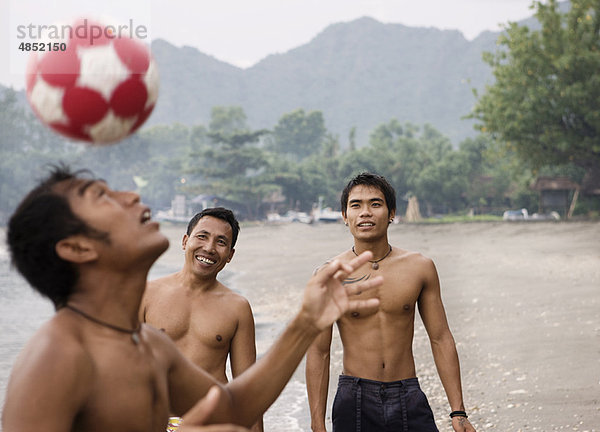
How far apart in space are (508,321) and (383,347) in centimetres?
1192

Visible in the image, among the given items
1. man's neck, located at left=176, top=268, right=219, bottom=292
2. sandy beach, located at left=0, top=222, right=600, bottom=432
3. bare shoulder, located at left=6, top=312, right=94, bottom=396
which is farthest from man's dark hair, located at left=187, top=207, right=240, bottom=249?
sandy beach, located at left=0, top=222, right=600, bottom=432

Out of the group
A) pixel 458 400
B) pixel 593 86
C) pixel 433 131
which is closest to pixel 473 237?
pixel 593 86

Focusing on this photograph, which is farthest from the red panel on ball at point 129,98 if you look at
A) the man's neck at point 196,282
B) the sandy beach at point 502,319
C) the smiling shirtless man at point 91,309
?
the sandy beach at point 502,319

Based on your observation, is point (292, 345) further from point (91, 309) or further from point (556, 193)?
point (556, 193)

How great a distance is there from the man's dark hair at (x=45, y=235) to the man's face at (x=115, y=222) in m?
0.03

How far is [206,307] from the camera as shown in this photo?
4.82 metres

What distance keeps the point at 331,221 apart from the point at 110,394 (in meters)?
64.2

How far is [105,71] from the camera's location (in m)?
2.74

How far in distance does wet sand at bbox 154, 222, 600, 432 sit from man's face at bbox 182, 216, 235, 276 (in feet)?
18.6

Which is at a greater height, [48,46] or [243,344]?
[48,46]

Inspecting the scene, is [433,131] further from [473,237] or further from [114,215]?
[114,215]

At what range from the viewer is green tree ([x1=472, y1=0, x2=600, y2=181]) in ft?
125

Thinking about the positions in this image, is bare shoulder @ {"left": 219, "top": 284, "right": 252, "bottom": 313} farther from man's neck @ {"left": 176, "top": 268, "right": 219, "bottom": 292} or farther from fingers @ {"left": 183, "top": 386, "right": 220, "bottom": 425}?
fingers @ {"left": 183, "top": 386, "right": 220, "bottom": 425}

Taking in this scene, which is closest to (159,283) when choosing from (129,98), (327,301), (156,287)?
(156,287)
